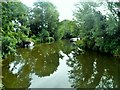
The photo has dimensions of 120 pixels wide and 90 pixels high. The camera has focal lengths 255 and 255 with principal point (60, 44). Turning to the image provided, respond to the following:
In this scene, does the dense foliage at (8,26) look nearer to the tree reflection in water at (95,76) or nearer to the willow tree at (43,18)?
the tree reflection in water at (95,76)

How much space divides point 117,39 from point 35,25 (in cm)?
2494

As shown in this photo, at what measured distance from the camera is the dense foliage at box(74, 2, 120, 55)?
21.2 meters

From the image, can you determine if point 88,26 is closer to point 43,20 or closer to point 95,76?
point 95,76

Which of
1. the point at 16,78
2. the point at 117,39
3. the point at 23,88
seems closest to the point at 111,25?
the point at 117,39

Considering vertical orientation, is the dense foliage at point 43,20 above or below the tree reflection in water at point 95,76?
above

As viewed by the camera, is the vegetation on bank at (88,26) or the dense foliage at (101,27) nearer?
→ the vegetation on bank at (88,26)

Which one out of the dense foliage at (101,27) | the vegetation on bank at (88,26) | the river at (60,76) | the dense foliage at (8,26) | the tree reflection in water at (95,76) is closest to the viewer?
the tree reflection in water at (95,76)

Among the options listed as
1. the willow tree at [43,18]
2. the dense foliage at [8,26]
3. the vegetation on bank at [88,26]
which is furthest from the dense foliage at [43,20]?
the dense foliage at [8,26]

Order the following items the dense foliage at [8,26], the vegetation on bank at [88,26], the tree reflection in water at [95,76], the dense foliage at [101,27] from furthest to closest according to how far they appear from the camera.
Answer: the dense foliage at [101,27], the vegetation on bank at [88,26], the dense foliage at [8,26], the tree reflection in water at [95,76]

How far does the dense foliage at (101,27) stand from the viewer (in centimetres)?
2120

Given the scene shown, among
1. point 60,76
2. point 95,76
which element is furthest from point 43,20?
point 95,76

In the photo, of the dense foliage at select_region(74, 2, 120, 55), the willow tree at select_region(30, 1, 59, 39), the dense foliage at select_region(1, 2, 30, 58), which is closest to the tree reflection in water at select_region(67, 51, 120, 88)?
the dense foliage at select_region(74, 2, 120, 55)

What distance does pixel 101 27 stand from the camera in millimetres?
22797

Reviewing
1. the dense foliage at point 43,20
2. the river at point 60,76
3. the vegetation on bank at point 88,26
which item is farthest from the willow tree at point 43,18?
the river at point 60,76
